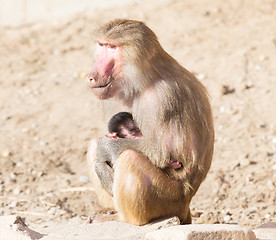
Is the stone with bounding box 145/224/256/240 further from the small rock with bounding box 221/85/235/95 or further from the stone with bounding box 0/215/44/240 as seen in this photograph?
the small rock with bounding box 221/85/235/95

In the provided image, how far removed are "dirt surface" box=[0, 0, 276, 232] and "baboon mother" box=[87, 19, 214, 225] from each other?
60cm

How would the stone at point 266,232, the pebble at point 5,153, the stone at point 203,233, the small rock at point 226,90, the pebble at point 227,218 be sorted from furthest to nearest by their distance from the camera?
the small rock at point 226,90, the pebble at point 5,153, the pebble at point 227,218, the stone at point 266,232, the stone at point 203,233

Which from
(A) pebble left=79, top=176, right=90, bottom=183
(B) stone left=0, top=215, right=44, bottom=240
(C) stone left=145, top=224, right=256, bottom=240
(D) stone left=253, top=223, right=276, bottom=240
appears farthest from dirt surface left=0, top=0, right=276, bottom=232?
(C) stone left=145, top=224, right=256, bottom=240

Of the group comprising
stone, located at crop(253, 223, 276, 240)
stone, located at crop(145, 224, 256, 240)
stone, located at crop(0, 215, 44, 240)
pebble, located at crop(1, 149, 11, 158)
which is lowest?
stone, located at crop(253, 223, 276, 240)

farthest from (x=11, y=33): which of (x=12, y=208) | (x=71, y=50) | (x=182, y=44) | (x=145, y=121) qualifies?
(x=145, y=121)

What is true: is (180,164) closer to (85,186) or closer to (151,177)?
(151,177)

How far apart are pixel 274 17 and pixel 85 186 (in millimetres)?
4193

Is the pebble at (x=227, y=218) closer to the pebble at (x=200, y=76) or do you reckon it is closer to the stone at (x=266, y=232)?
the stone at (x=266, y=232)

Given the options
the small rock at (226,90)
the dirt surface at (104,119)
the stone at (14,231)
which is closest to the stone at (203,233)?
the stone at (14,231)

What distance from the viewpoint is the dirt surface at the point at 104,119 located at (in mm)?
5586

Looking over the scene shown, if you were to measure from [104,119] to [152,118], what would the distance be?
2.27ft

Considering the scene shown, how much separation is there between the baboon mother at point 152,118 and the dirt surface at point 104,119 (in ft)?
1.97

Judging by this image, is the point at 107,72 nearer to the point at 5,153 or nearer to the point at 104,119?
the point at 104,119

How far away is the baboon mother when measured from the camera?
164 inches
